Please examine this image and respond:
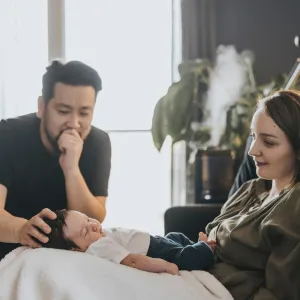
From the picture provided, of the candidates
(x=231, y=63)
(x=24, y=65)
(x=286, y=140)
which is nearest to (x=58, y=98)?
(x=286, y=140)

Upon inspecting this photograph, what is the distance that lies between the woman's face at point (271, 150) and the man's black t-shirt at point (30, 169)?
474mm

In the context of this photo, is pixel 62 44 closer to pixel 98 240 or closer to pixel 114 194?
pixel 114 194

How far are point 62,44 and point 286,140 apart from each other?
3.45ft

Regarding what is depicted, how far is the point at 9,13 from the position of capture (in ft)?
7.18

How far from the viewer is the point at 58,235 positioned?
1.21m

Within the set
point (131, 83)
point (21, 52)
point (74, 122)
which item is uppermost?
point (21, 52)

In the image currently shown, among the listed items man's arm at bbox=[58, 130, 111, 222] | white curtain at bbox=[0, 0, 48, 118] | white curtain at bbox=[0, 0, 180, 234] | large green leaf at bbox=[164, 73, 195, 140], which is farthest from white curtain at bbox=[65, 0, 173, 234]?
man's arm at bbox=[58, 130, 111, 222]

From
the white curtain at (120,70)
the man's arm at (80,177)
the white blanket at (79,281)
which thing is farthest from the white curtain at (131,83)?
the white blanket at (79,281)

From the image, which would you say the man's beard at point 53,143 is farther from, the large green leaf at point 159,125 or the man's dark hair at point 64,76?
the large green leaf at point 159,125

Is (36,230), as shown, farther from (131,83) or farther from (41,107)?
(131,83)

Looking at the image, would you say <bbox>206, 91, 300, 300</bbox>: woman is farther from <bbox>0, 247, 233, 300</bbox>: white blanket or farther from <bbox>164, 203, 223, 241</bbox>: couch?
<bbox>164, 203, 223, 241</bbox>: couch

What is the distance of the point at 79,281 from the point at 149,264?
188 millimetres

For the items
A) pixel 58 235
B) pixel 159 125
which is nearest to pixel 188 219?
pixel 58 235

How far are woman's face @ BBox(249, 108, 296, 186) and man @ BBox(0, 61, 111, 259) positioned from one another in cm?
47
